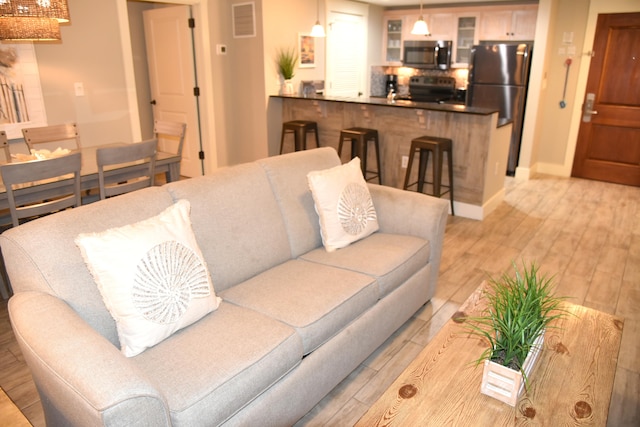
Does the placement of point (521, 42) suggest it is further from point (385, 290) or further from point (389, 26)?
point (385, 290)

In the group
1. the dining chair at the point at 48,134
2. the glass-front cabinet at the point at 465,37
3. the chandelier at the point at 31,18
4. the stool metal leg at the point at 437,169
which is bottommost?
the stool metal leg at the point at 437,169

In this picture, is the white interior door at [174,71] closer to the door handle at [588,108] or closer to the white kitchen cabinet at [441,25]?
the white kitchen cabinet at [441,25]

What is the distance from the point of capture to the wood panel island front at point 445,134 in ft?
13.9

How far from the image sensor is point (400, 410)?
1437mm

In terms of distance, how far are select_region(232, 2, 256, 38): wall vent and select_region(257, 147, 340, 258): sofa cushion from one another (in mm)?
3229

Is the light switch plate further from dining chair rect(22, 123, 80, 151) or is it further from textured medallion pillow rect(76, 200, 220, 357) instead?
textured medallion pillow rect(76, 200, 220, 357)

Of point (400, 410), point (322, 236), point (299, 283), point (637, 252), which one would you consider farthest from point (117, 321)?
point (637, 252)

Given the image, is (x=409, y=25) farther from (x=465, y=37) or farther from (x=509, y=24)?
(x=509, y=24)

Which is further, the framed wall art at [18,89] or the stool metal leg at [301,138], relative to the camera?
the stool metal leg at [301,138]

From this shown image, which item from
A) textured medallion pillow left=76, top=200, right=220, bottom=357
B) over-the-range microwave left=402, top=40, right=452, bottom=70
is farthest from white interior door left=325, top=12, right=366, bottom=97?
textured medallion pillow left=76, top=200, right=220, bottom=357

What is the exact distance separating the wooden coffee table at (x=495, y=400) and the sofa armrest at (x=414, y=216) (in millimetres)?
888

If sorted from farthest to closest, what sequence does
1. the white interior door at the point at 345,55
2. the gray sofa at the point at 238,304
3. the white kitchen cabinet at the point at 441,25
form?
the white kitchen cabinet at the point at 441,25
the white interior door at the point at 345,55
the gray sofa at the point at 238,304

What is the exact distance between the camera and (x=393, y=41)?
7.36 meters

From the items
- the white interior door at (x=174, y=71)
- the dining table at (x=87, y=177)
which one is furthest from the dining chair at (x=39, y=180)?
the white interior door at (x=174, y=71)
